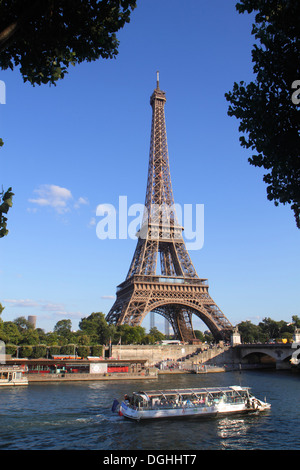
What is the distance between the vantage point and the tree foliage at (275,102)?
1236 centimetres

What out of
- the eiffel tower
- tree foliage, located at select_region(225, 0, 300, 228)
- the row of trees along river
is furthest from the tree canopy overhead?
the eiffel tower

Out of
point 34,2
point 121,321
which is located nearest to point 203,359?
point 121,321

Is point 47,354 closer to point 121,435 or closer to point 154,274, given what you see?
point 154,274

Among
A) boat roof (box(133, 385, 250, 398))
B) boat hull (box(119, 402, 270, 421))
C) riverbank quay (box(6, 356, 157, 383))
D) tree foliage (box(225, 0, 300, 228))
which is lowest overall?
riverbank quay (box(6, 356, 157, 383))

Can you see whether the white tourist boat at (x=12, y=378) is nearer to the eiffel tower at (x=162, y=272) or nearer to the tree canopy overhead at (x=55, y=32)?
the eiffel tower at (x=162, y=272)

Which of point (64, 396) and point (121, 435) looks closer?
point (121, 435)

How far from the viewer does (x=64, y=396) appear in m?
42.0

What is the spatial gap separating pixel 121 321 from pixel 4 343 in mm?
22912

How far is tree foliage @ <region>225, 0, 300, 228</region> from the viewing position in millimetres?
12359

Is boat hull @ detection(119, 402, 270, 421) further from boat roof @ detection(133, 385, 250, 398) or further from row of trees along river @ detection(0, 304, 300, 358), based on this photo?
row of trees along river @ detection(0, 304, 300, 358)

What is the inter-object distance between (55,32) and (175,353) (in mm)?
82765

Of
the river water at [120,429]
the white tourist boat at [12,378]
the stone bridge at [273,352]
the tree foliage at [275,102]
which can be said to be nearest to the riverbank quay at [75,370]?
the white tourist boat at [12,378]

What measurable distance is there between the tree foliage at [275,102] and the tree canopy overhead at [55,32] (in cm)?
467

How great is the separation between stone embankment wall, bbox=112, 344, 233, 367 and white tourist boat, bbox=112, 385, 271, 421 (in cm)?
4710
